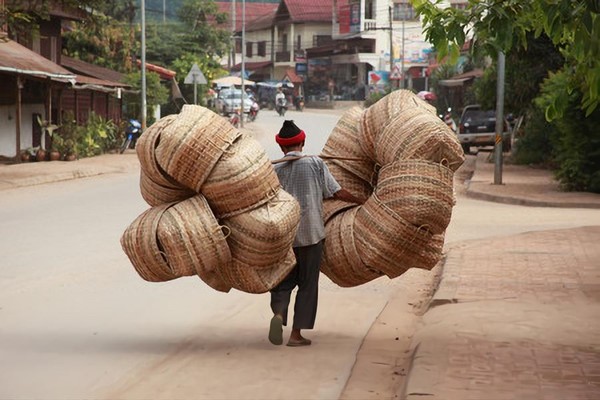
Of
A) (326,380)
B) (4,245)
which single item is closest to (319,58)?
(4,245)

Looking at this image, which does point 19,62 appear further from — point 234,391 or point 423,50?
point 423,50

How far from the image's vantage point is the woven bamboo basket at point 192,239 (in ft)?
25.8

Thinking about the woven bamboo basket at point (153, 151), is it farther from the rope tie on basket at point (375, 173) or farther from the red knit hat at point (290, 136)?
the rope tie on basket at point (375, 173)

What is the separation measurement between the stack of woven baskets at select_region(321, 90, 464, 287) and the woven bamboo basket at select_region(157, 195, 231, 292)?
3.34 feet

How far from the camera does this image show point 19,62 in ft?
95.9

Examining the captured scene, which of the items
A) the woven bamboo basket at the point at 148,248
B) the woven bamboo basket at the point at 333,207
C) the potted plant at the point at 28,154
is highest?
the woven bamboo basket at the point at 333,207

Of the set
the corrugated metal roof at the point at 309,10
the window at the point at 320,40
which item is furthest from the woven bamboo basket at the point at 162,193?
the corrugated metal roof at the point at 309,10

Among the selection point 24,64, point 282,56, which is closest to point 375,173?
point 24,64

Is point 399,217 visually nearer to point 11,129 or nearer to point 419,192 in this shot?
point 419,192

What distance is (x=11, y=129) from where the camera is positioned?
31.9m

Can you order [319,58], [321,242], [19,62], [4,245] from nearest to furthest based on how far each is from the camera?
[321,242] → [4,245] → [19,62] → [319,58]

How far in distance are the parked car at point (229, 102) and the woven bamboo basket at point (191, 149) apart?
56968 millimetres

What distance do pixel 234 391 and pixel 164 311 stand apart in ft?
9.71

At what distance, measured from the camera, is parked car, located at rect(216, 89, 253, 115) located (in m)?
66.9
